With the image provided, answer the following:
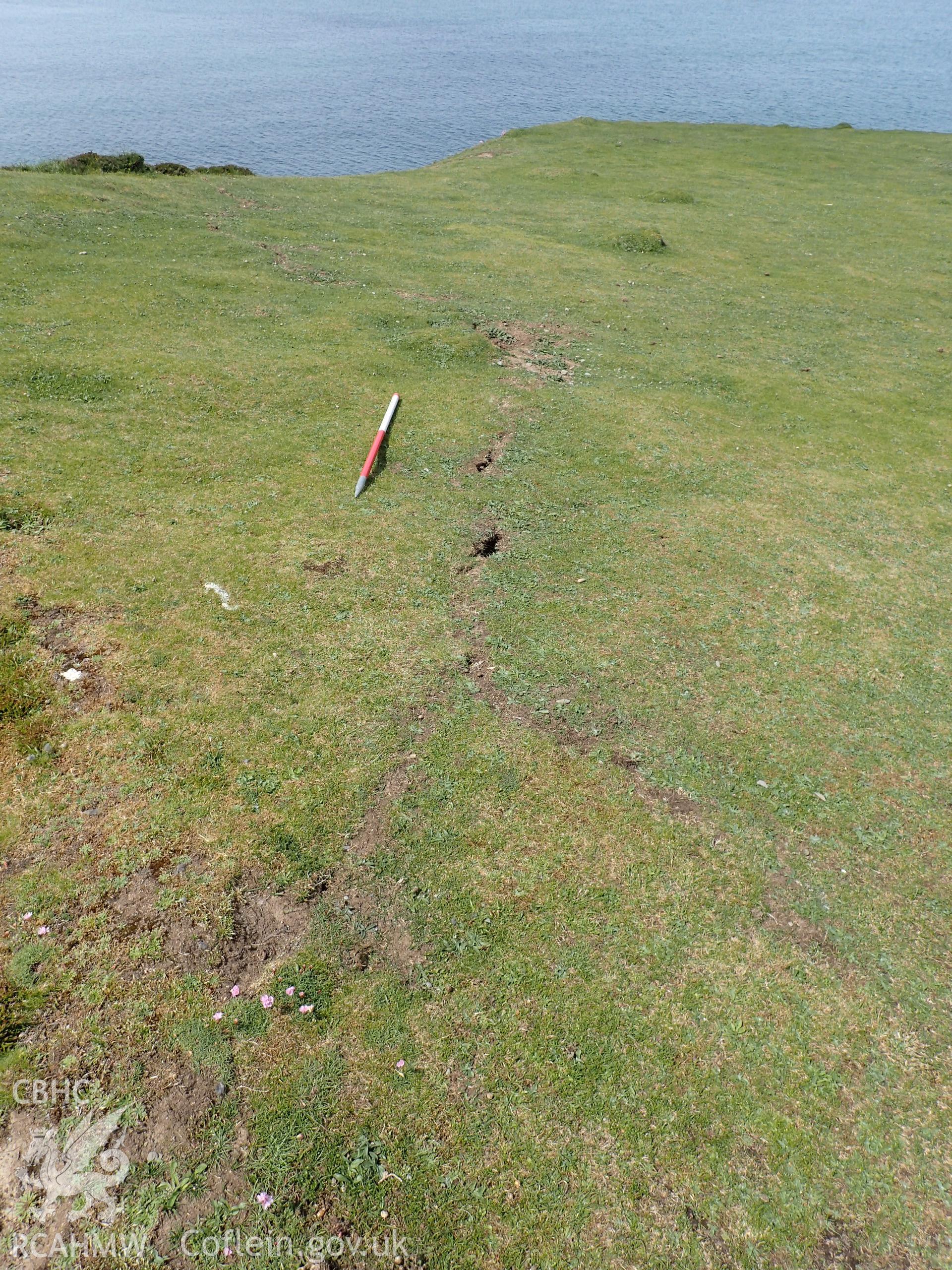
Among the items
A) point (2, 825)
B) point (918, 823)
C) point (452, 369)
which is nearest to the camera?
point (2, 825)

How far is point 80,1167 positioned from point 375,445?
416 inches

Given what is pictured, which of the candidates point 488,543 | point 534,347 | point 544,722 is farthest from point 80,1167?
point 534,347

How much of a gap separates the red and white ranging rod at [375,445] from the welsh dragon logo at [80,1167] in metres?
9.19

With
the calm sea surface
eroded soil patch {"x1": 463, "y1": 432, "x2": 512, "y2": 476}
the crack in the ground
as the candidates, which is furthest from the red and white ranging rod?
the calm sea surface

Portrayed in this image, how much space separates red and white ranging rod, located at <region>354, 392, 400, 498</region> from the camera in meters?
12.6

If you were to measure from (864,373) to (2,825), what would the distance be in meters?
20.0

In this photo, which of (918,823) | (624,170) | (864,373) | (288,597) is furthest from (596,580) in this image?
(624,170)

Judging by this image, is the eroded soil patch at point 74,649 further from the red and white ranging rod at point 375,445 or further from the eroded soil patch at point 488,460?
the eroded soil patch at point 488,460

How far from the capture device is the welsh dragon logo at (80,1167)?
5039 mm

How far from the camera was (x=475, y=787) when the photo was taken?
816 cm

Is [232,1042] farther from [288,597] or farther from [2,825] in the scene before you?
[288,597]

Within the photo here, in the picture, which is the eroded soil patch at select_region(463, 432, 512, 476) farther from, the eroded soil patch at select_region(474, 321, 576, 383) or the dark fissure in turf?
the eroded soil patch at select_region(474, 321, 576, 383)

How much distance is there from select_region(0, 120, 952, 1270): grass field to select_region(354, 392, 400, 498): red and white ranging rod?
22cm

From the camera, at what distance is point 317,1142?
5441mm
